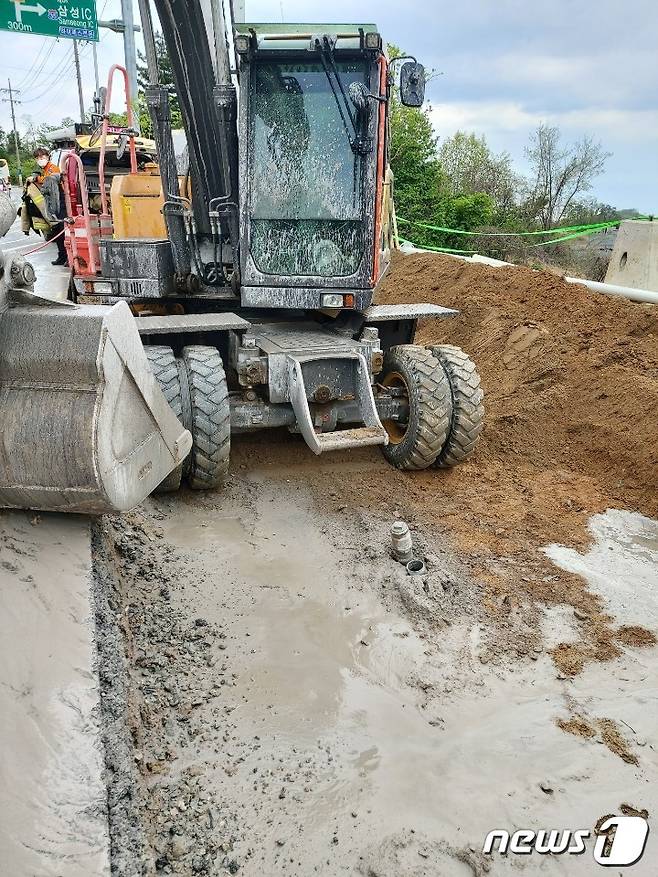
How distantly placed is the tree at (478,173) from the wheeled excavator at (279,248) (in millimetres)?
13733

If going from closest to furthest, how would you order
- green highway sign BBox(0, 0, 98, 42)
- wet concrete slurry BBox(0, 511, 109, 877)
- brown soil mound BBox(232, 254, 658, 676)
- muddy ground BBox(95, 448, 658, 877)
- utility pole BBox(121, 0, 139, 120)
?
wet concrete slurry BBox(0, 511, 109, 877), muddy ground BBox(95, 448, 658, 877), brown soil mound BBox(232, 254, 658, 676), utility pole BBox(121, 0, 139, 120), green highway sign BBox(0, 0, 98, 42)

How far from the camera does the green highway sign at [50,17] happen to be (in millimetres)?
14250

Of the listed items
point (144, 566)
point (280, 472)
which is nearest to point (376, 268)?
point (280, 472)

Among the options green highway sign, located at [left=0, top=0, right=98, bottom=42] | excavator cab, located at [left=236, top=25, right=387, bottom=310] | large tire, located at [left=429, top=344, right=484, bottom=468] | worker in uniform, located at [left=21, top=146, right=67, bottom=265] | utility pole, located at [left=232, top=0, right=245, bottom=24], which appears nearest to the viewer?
utility pole, located at [left=232, top=0, right=245, bottom=24]

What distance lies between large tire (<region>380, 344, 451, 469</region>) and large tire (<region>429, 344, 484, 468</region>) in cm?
9

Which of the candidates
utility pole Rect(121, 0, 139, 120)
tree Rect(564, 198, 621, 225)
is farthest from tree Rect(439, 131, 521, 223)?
utility pole Rect(121, 0, 139, 120)

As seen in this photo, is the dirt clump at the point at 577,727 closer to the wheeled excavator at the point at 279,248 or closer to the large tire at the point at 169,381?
the wheeled excavator at the point at 279,248

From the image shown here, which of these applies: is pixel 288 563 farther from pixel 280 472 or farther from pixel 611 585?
pixel 611 585

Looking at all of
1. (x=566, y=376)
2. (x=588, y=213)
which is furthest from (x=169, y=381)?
(x=588, y=213)

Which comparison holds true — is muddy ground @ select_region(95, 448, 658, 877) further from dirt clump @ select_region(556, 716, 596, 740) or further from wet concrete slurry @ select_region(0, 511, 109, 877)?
wet concrete slurry @ select_region(0, 511, 109, 877)

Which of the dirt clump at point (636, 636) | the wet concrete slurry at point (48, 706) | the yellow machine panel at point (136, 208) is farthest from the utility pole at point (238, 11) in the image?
the dirt clump at point (636, 636)

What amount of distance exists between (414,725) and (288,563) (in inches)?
57.2

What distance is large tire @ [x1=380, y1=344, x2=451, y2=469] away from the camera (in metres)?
5.18

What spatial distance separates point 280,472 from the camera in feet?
17.8
